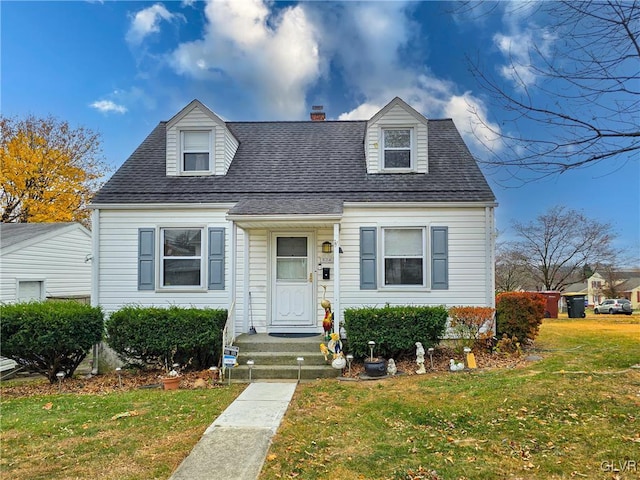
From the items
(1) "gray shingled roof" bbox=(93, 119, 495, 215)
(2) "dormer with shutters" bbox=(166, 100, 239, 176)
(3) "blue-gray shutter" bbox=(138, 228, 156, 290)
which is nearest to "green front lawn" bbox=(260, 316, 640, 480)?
(1) "gray shingled roof" bbox=(93, 119, 495, 215)

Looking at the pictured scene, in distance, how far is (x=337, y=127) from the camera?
11.8m

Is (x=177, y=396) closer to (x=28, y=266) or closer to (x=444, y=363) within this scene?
(x=444, y=363)

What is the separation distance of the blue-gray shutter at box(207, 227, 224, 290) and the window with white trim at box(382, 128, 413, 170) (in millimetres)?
4486

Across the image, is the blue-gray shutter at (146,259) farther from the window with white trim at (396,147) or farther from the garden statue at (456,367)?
the garden statue at (456,367)

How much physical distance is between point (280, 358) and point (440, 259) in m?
4.24

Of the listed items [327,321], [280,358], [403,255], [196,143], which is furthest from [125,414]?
[196,143]

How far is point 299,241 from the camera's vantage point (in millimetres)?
9250

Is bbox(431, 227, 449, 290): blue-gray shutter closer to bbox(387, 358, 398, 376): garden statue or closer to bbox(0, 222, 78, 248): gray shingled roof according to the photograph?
bbox(387, 358, 398, 376): garden statue

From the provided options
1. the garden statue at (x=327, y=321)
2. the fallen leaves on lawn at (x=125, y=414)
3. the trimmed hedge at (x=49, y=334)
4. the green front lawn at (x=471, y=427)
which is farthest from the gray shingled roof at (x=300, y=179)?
the fallen leaves on lawn at (x=125, y=414)

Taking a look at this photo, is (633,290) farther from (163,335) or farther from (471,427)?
(163,335)

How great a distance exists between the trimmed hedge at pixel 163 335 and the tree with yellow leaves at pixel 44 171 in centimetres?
1899

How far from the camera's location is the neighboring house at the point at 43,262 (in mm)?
11898

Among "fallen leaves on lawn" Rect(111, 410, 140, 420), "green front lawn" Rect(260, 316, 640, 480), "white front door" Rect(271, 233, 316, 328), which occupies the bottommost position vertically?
"fallen leaves on lawn" Rect(111, 410, 140, 420)

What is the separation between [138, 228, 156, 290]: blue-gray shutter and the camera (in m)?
9.04
